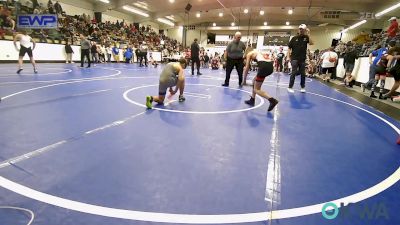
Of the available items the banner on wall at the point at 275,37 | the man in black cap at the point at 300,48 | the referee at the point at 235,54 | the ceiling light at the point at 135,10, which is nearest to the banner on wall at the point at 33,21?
the referee at the point at 235,54

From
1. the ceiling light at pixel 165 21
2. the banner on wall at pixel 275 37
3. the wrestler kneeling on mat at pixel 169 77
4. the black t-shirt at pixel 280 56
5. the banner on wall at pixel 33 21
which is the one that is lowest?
the wrestler kneeling on mat at pixel 169 77

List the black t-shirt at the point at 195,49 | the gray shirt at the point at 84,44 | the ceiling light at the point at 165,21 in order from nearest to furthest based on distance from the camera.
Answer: the black t-shirt at the point at 195,49 < the gray shirt at the point at 84,44 < the ceiling light at the point at 165,21

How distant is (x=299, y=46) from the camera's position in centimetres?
788

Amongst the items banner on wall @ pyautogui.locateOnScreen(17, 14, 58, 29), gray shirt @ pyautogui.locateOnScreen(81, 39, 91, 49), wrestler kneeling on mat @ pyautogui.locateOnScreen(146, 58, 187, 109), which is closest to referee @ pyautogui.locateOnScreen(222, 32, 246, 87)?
wrestler kneeling on mat @ pyautogui.locateOnScreen(146, 58, 187, 109)

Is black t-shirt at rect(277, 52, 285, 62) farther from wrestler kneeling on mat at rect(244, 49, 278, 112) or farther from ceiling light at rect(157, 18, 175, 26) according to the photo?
ceiling light at rect(157, 18, 175, 26)

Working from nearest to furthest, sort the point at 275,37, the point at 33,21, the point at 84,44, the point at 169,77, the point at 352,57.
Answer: the point at 169,77 → the point at 352,57 → the point at 84,44 → the point at 33,21 → the point at 275,37

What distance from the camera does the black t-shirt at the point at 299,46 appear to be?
25.6ft

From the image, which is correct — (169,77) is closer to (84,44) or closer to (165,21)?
(84,44)

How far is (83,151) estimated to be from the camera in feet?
8.85

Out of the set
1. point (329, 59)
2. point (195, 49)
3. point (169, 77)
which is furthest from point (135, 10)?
point (169, 77)

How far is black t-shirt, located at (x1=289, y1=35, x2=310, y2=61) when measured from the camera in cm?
780

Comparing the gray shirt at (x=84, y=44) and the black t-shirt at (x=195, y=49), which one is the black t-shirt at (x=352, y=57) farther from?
the gray shirt at (x=84, y=44)

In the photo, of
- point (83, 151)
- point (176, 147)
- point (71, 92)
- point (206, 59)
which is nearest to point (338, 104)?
point (176, 147)

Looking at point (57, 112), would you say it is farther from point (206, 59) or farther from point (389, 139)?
point (206, 59)
